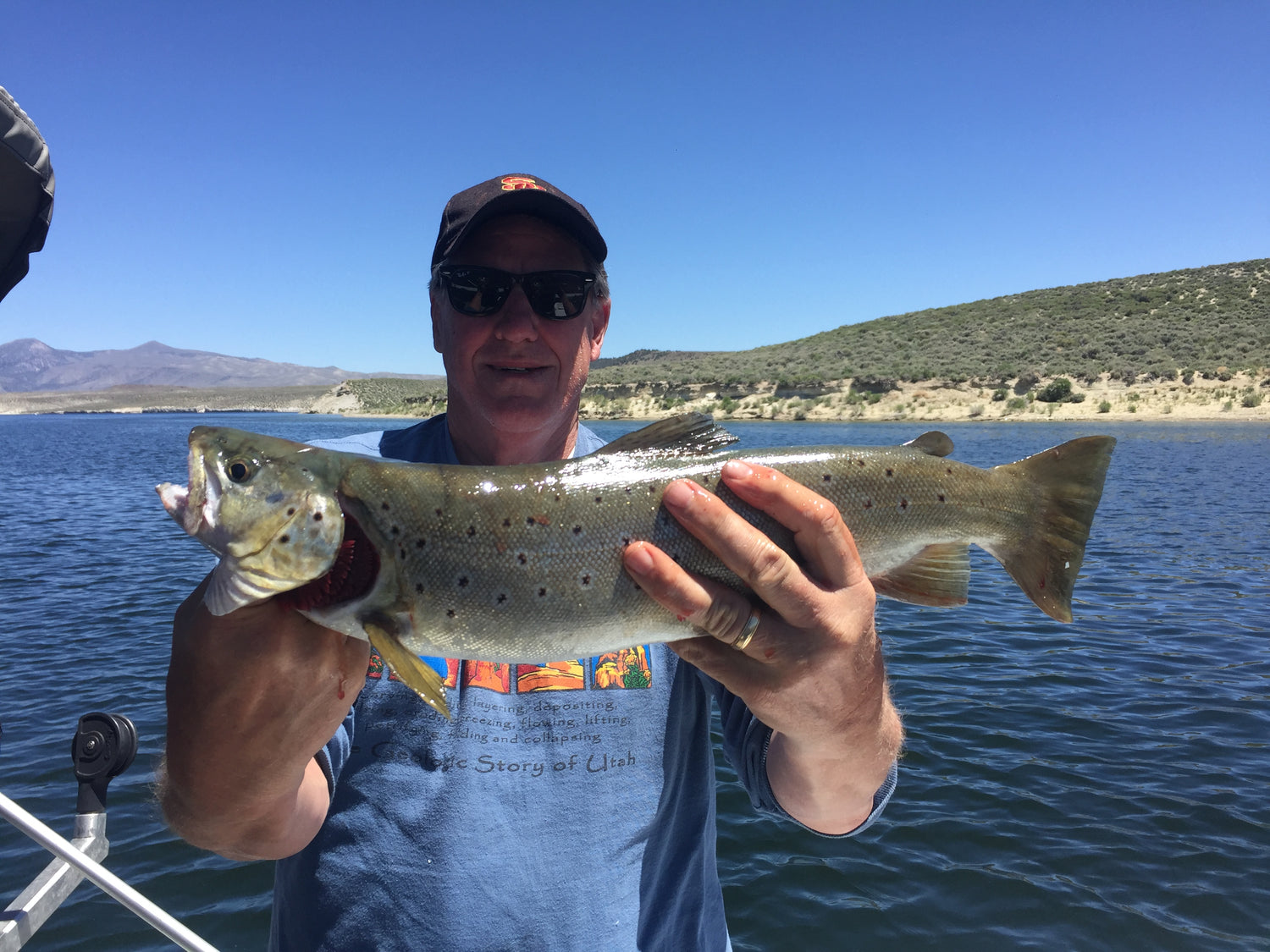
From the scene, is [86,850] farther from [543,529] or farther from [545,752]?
[543,529]

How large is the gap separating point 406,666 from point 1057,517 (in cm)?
231

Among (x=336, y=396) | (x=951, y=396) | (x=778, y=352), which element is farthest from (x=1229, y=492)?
(x=336, y=396)

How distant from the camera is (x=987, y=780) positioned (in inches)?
299

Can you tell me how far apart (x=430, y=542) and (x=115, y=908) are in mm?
5759

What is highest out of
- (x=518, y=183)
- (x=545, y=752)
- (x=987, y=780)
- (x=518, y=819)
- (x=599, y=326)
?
(x=518, y=183)

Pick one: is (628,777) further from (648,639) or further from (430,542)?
(430,542)

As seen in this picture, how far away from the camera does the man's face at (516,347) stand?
309cm

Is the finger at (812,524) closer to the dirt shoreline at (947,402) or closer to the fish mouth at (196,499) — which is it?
the fish mouth at (196,499)

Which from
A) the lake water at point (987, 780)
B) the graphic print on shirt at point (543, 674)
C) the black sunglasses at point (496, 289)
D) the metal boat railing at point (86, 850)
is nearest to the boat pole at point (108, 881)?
the metal boat railing at point (86, 850)

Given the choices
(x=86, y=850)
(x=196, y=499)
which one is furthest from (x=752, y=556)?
(x=86, y=850)

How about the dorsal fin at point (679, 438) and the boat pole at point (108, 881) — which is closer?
the dorsal fin at point (679, 438)

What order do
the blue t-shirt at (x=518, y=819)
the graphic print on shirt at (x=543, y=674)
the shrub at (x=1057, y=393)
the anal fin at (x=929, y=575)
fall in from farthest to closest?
1. the shrub at (x=1057, y=393)
2. the anal fin at (x=929, y=575)
3. the graphic print on shirt at (x=543, y=674)
4. the blue t-shirt at (x=518, y=819)

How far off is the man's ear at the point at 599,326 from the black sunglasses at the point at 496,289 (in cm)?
26

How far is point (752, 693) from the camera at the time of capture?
7.38ft
